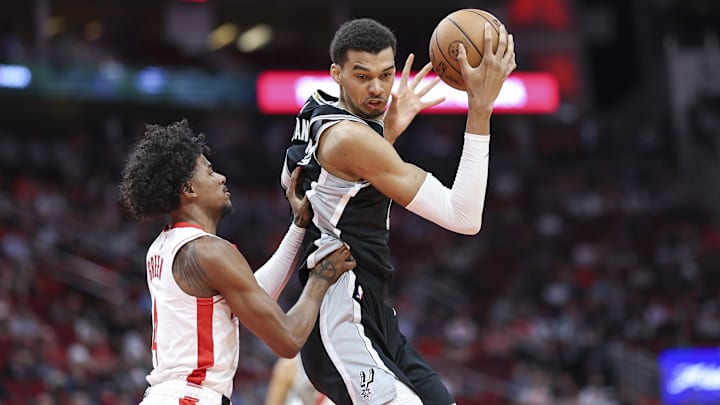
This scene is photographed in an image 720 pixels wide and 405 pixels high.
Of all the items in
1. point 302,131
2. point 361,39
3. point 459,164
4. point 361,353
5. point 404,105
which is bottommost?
point 361,353

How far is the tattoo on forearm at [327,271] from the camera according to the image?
3877 millimetres

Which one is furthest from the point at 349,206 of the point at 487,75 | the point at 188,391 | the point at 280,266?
the point at 188,391

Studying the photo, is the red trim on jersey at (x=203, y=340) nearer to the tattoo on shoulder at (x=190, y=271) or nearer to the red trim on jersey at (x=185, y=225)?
the tattoo on shoulder at (x=190, y=271)

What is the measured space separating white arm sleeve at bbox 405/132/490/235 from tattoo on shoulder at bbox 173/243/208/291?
79 cm

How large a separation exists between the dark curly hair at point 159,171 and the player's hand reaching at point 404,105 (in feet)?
2.89

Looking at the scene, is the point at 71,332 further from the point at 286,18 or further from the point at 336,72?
the point at 286,18

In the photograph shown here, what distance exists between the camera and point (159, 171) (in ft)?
13.0

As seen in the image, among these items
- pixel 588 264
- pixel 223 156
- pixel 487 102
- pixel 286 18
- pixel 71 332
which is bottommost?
pixel 487 102

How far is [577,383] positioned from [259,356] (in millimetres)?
4662

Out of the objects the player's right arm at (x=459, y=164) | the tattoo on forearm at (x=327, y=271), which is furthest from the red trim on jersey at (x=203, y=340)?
the player's right arm at (x=459, y=164)

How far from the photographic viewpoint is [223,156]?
19.8m

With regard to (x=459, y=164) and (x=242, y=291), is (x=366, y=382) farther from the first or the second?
(x=459, y=164)

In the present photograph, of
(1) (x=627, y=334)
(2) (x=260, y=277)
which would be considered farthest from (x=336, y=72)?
(1) (x=627, y=334)

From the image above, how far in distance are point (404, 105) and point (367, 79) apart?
24.4 inches
